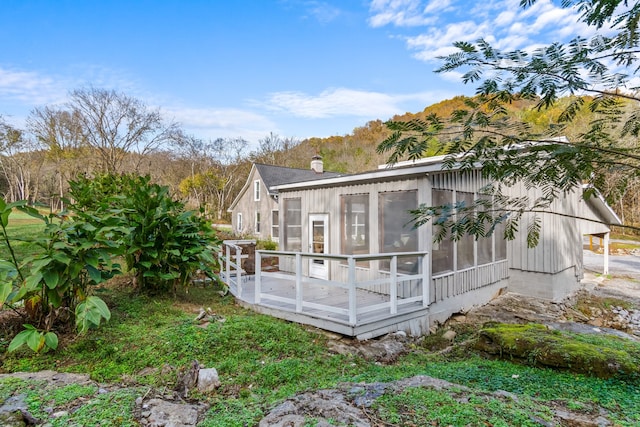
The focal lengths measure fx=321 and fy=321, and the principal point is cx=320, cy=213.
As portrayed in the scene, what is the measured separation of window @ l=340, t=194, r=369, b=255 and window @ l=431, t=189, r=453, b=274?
52.2 inches

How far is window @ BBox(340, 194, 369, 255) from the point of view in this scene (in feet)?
21.6

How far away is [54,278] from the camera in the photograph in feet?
10.7

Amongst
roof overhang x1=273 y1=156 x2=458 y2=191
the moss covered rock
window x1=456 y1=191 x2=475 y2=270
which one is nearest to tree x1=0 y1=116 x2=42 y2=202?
roof overhang x1=273 y1=156 x2=458 y2=191

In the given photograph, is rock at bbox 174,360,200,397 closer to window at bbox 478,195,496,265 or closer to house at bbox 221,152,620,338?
house at bbox 221,152,620,338

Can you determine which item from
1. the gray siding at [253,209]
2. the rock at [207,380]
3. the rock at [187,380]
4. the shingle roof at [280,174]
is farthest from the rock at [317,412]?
the shingle roof at [280,174]

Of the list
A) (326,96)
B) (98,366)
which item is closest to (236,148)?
(326,96)

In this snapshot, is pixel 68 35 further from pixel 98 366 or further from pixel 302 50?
pixel 98 366

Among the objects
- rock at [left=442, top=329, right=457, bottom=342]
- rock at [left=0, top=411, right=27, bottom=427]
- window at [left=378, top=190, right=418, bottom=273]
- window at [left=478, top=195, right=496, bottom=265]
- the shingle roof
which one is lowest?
rock at [left=442, top=329, right=457, bottom=342]

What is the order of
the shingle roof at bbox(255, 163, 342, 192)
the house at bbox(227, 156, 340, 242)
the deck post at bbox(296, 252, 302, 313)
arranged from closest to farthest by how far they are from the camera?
the deck post at bbox(296, 252, 302, 313) → the house at bbox(227, 156, 340, 242) → the shingle roof at bbox(255, 163, 342, 192)

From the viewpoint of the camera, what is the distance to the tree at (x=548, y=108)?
5.98 ft

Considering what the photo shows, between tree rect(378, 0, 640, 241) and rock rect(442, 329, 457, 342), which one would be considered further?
rock rect(442, 329, 457, 342)

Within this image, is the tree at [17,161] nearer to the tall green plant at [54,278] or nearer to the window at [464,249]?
the tall green plant at [54,278]

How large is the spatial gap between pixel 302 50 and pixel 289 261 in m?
6.96

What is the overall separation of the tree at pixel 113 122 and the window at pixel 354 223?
16.3 metres
